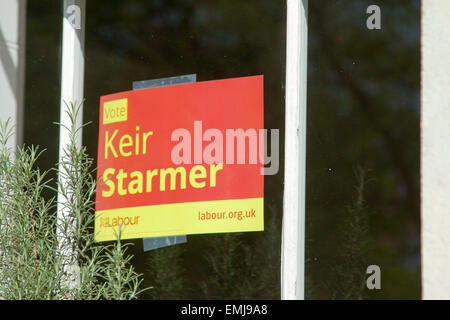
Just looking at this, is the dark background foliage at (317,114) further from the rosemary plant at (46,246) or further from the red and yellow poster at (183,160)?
the rosemary plant at (46,246)

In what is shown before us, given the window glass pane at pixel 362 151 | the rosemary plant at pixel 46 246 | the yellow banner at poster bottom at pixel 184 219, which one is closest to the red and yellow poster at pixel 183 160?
the yellow banner at poster bottom at pixel 184 219

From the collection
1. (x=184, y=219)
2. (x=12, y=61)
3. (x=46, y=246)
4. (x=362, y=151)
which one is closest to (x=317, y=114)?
(x=362, y=151)

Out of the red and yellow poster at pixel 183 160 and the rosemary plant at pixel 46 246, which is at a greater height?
the red and yellow poster at pixel 183 160

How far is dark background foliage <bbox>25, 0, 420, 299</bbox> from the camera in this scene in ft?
13.6

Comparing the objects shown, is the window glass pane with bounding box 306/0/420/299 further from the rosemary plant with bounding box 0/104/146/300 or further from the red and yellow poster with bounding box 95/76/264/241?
the rosemary plant with bounding box 0/104/146/300

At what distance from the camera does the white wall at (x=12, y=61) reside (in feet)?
16.5

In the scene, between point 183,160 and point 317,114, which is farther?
point 183,160
